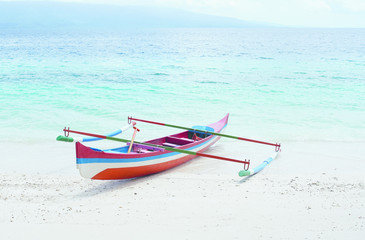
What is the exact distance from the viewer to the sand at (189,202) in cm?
520

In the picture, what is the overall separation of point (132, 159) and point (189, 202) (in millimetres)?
1298

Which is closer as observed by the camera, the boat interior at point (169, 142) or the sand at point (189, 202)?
the sand at point (189, 202)

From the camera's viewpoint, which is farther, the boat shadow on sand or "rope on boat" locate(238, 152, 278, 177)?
"rope on boat" locate(238, 152, 278, 177)

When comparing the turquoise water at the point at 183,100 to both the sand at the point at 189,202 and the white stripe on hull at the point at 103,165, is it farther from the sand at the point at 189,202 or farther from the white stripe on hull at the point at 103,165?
the white stripe on hull at the point at 103,165

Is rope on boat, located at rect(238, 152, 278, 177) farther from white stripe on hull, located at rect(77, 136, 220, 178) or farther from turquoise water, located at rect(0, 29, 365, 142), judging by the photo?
turquoise water, located at rect(0, 29, 365, 142)

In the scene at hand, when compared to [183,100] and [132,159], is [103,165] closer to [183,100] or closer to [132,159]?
[132,159]

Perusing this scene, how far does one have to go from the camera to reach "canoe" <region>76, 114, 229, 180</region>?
6.18 metres

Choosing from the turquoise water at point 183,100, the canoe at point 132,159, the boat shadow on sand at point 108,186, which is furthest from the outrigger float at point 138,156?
the turquoise water at point 183,100

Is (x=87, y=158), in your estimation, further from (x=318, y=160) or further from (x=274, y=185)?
(x=318, y=160)

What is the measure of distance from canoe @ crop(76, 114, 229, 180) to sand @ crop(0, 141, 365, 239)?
0.19 m

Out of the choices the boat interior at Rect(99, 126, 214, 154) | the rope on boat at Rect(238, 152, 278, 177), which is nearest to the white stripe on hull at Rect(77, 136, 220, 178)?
the boat interior at Rect(99, 126, 214, 154)

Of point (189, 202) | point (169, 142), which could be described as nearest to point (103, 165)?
point (189, 202)

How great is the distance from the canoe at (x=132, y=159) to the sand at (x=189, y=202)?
19cm

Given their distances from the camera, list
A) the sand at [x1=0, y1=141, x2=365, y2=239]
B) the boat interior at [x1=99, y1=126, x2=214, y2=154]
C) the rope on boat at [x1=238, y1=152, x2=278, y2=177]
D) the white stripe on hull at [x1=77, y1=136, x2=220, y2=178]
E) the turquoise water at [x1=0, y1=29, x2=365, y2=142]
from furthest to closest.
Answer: the turquoise water at [x1=0, y1=29, x2=365, y2=142] → the boat interior at [x1=99, y1=126, x2=214, y2=154] → the rope on boat at [x1=238, y1=152, x2=278, y2=177] → the white stripe on hull at [x1=77, y1=136, x2=220, y2=178] → the sand at [x1=0, y1=141, x2=365, y2=239]
